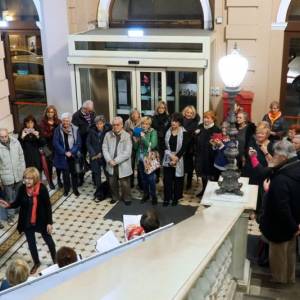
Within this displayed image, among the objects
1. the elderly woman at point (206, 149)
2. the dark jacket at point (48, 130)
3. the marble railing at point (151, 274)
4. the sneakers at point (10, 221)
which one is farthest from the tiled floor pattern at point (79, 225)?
the marble railing at point (151, 274)

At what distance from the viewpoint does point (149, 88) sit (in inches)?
367

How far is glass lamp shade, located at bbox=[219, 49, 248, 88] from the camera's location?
4.44 m

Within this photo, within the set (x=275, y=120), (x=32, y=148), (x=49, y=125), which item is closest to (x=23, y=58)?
(x=49, y=125)

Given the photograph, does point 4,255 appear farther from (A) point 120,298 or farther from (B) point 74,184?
(A) point 120,298

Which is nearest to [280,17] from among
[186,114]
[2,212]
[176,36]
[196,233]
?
[176,36]

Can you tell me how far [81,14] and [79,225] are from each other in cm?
454

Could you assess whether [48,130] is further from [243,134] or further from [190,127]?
[243,134]

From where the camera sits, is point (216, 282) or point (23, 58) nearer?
point (216, 282)

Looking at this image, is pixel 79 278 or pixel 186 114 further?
pixel 186 114

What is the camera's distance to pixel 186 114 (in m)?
7.75

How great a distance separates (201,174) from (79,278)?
5.57 m

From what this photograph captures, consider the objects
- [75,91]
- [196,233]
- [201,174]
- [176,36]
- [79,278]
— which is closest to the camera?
[79,278]

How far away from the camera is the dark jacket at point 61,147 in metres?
7.73

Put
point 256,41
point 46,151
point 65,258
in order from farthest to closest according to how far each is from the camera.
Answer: point 256,41 < point 46,151 < point 65,258
